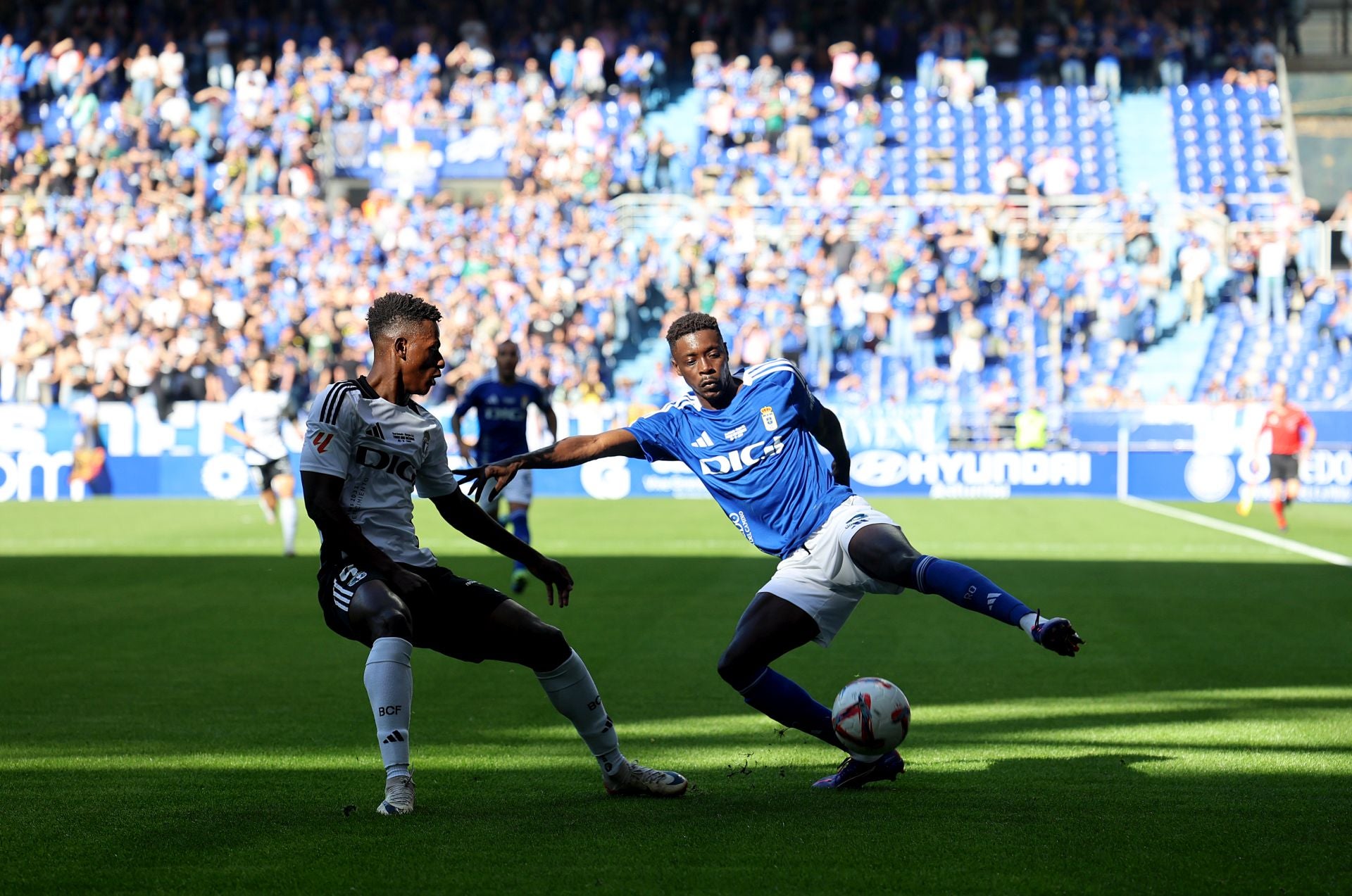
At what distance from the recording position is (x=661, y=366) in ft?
108

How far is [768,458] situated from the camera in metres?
6.87

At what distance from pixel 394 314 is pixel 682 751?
8.84 feet

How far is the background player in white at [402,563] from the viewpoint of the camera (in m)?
5.75

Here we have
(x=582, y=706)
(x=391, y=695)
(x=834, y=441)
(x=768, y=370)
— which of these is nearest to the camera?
(x=391, y=695)

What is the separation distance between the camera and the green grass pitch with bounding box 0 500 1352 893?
495 cm

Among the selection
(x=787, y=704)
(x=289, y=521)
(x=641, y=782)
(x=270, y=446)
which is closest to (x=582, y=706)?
(x=641, y=782)

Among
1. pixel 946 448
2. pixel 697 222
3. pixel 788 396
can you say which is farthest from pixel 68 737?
pixel 697 222

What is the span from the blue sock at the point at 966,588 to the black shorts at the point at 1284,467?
19.5 meters

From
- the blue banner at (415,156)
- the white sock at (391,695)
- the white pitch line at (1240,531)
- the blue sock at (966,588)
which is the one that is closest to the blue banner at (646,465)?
the white pitch line at (1240,531)

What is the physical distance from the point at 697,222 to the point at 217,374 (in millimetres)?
10773

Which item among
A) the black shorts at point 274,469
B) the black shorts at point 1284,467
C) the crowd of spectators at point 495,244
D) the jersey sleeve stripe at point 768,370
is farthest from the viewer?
the crowd of spectators at point 495,244

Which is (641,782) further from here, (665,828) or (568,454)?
(568,454)

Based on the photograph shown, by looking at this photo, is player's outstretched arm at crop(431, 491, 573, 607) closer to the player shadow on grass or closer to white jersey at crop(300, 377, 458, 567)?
white jersey at crop(300, 377, 458, 567)

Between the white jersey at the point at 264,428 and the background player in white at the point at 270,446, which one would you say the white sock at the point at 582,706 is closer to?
the background player in white at the point at 270,446
